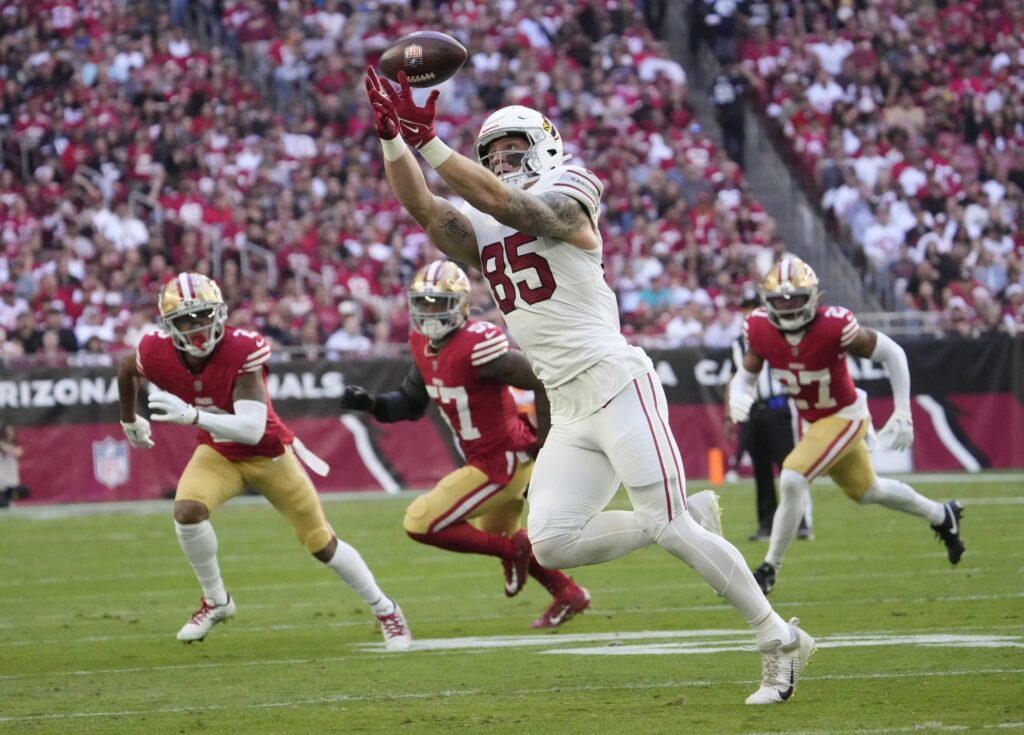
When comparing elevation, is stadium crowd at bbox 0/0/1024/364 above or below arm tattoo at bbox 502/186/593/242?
below

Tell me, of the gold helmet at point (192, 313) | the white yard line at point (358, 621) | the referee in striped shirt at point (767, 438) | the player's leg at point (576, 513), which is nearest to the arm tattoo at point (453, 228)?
the player's leg at point (576, 513)

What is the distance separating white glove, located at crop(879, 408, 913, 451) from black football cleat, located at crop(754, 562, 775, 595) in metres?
0.89

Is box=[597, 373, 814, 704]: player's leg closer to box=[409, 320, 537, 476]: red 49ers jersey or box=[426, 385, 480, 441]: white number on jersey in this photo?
box=[409, 320, 537, 476]: red 49ers jersey

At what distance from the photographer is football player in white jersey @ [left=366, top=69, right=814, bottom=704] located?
521 centimetres

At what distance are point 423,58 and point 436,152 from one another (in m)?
0.47

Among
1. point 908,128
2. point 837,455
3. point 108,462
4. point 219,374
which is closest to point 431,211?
point 219,374

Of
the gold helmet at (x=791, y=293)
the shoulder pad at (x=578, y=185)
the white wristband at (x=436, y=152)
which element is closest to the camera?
the white wristband at (x=436, y=152)

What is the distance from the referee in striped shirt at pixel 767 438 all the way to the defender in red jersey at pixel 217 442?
4447mm

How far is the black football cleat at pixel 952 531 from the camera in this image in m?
8.84

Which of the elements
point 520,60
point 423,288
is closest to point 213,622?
point 423,288

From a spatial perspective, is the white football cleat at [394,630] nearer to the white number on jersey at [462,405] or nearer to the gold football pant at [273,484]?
the gold football pant at [273,484]

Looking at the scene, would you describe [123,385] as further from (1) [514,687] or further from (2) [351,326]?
(2) [351,326]

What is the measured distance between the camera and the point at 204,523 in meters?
7.25

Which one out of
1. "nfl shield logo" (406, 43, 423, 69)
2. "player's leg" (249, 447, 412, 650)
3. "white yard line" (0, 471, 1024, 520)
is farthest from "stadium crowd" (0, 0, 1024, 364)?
"nfl shield logo" (406, 43, 423, 69)
